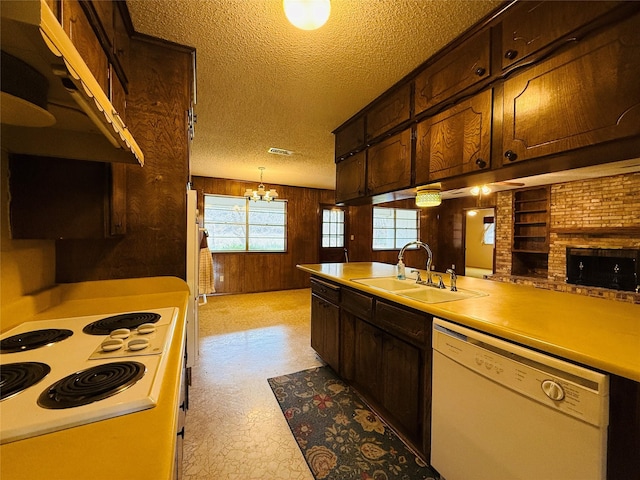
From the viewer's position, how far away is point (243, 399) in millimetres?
2084

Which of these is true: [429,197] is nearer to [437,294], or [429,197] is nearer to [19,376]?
[437,294]

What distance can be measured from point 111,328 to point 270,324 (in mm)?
2846

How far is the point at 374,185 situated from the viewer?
2.37 meters

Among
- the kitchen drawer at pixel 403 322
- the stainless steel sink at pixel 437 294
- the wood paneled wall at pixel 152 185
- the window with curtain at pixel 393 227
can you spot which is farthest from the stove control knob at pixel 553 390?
the window with curtain at pixel 393 227

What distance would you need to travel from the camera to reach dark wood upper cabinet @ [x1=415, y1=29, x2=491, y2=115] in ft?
4.77

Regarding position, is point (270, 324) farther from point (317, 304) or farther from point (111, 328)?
point (111, 328)

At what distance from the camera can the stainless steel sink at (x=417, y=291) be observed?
1.65 m

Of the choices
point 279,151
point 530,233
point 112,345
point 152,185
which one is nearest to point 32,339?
point 112,345

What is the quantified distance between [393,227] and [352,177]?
485 centimetres

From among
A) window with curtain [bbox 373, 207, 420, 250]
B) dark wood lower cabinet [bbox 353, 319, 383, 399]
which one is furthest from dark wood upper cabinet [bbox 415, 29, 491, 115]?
window with curtain [bbox 373, 207, 420, 250]

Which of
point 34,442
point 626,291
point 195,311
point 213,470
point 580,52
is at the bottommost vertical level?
point 213,470

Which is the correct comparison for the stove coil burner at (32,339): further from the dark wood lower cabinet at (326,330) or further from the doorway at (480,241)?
the doorway at (480,241)

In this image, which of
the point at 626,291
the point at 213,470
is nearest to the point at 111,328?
the point at 213,470

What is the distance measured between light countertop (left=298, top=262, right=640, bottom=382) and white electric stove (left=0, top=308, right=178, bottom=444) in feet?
3.86
